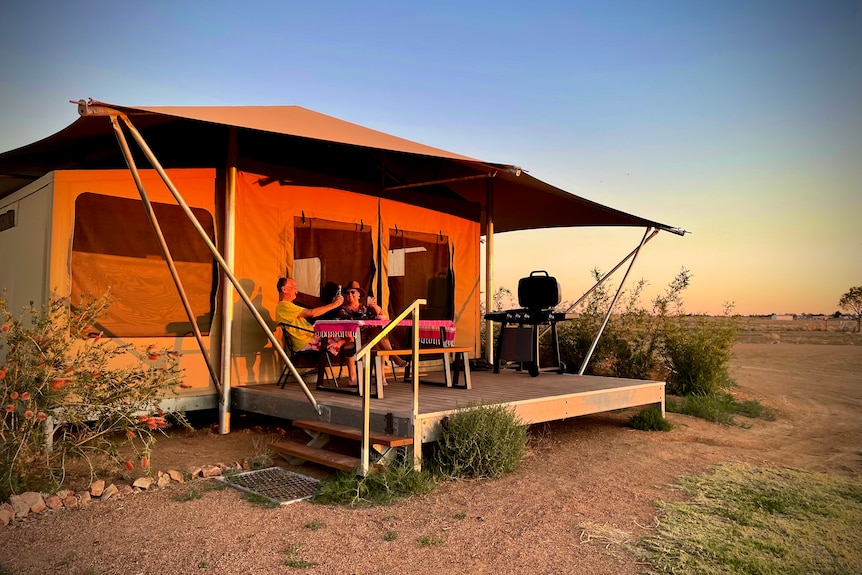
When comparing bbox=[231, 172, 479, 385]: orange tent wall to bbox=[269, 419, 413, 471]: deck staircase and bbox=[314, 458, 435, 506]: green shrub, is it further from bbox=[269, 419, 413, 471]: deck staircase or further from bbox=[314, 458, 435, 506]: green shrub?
bbox=[314, 458, 435, 506]: green shrub

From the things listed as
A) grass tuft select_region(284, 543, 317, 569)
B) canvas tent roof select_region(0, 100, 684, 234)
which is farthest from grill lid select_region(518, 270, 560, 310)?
grass tuft select_region(284, 543, 317, 569)

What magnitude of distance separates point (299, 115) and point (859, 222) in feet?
33.1

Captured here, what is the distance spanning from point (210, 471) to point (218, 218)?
219 centimetres

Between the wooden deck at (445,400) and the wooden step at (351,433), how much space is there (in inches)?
1.7

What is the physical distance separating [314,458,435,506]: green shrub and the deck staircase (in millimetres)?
75

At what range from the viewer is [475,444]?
395 centimetres

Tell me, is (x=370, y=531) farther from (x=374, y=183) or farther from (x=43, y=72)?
(x=43, y=72)

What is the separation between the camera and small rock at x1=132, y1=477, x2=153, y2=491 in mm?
3638

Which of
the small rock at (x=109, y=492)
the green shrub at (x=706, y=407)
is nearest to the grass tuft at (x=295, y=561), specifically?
the small rock at (x=109, y=492)

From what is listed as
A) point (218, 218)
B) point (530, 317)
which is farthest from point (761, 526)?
point (218, 218)

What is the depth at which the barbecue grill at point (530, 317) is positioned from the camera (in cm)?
605

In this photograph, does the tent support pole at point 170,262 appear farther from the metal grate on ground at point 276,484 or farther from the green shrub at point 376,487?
the green shrub at point 376,487

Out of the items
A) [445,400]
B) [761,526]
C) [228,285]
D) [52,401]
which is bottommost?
[761,526]

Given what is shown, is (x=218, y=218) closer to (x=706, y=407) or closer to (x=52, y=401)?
(x=52, y=401)
